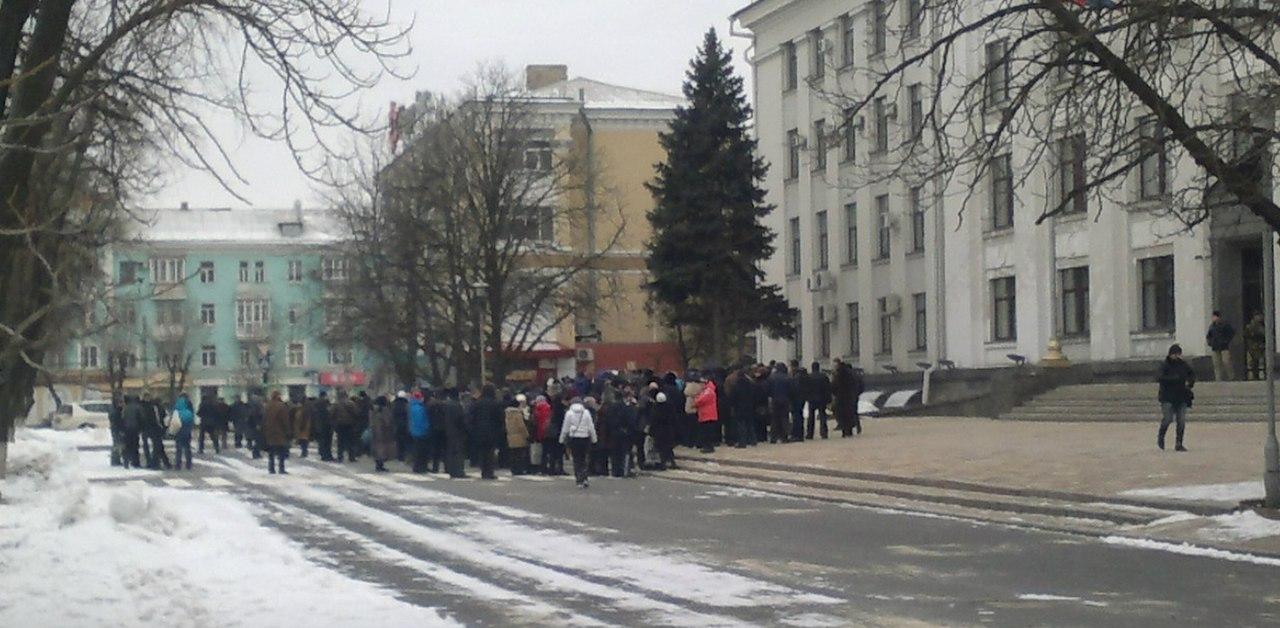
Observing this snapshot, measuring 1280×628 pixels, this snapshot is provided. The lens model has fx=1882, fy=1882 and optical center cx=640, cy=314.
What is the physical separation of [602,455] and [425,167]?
26619 mm

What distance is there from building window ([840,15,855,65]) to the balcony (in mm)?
56283

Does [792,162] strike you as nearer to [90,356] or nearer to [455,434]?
[455,434]

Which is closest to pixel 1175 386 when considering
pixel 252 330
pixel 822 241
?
pixel 822 241

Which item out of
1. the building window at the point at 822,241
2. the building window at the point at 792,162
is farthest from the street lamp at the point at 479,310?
the building window at the point at 792,162

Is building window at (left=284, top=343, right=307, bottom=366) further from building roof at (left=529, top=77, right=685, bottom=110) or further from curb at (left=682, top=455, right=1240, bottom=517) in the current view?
curb at (left=682, top=455, right=1240, bottom=517)

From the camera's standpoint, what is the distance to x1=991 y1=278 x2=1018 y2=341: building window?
53.0 meters

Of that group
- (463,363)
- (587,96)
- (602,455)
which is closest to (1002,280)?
(463,363)

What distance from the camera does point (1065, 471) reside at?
27203 mm

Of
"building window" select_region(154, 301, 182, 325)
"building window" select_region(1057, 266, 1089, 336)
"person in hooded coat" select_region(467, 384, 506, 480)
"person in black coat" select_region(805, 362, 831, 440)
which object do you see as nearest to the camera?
"person in hooded coat" select_region(467, 384, 506, 480)

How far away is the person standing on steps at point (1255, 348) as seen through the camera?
4108cm

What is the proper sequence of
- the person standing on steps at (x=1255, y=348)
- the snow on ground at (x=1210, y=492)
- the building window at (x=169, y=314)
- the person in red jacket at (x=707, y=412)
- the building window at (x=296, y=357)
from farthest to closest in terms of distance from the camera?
the building window at (x=296, y=357) → the building window at (x=169, y=314) → the person standing on steps at (x=1255, y=348) → the person in red jacket at (x=707, y=412) → the snow on ground at (x=1210, y=492)

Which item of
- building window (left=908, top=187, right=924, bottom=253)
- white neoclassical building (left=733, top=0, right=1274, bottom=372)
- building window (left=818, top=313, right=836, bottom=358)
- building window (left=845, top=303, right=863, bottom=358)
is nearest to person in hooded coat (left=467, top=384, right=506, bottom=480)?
white neoclassical building (left=733, top=0, right=1274, bottom=372)

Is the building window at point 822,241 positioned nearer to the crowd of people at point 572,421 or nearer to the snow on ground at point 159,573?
the crowd of people at point 572,421

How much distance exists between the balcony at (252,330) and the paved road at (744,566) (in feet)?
274
